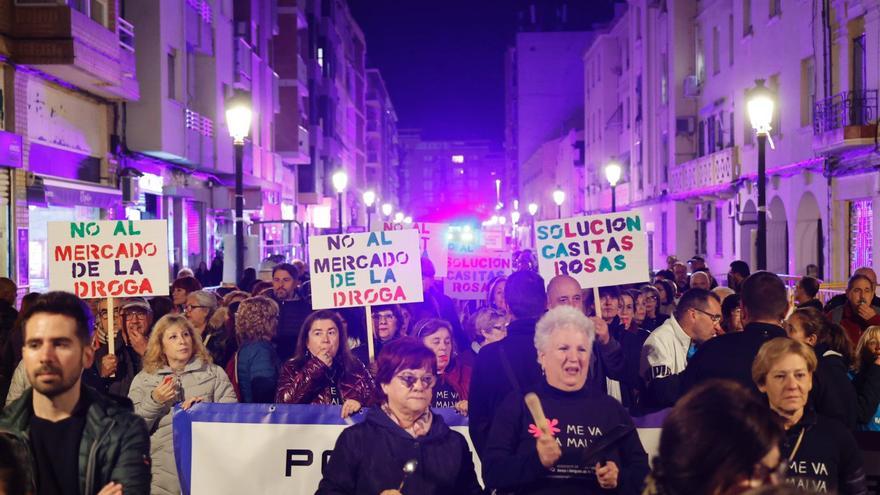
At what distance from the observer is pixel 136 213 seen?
91.1ft

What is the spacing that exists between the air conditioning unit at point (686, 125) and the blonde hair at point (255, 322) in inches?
1416

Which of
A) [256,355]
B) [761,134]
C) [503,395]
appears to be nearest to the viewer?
[503,395]

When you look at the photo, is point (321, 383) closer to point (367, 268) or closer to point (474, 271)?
point (367, 268)

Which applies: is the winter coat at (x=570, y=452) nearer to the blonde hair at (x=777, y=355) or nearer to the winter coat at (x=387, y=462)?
the winter coat at (x=387, y=462)

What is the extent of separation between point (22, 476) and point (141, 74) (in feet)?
82.8

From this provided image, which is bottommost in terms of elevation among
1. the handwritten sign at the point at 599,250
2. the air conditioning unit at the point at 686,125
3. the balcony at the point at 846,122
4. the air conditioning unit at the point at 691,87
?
the handwritten sign at the point at 599,250

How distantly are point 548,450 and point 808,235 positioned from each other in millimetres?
27384

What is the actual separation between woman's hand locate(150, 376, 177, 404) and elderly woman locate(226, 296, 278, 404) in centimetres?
191

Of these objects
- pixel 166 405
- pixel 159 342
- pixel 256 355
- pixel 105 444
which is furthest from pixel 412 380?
pixel 256 355

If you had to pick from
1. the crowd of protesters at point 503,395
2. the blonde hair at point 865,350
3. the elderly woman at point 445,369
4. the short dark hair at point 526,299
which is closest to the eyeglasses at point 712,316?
the crowd of protesters at point 503,395

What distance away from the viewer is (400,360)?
18.9 ft

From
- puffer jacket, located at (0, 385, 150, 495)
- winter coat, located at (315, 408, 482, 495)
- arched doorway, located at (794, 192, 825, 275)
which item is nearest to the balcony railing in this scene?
arched doorway, located at (794, 192, 825, 275)

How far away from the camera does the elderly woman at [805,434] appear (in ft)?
17.6

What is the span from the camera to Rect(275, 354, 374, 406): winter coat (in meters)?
7.89
